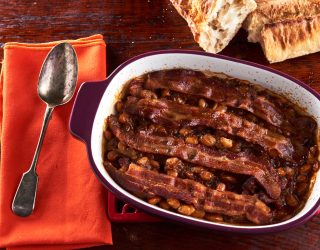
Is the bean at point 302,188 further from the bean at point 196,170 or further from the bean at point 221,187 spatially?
the bean at point 196,170

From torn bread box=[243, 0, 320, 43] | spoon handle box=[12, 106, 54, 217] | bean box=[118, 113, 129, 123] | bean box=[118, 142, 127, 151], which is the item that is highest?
torn bread box=[243, 0, 320, 43]

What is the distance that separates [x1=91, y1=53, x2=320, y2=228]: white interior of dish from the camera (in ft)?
8.21

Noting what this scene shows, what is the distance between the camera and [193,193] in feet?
7.82

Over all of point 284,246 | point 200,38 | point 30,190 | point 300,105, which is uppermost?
point 200,38

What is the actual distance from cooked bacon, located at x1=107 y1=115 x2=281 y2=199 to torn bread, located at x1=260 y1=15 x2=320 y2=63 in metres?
0.67

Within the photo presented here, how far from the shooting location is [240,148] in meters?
2.54

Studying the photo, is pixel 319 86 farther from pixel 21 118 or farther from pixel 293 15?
pixel 21 118

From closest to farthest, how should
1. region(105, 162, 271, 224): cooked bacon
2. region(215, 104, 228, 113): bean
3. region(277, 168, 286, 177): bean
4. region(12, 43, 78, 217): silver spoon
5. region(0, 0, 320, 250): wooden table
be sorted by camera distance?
region(105, 162, 271, 224): cooked bacon → region(277, 168, 286, 177): bean → region(215, 104, 228, 113): bean → region(12, 43, 78, 217): silver spoon → region(0, 0, 320, 250): wooden table

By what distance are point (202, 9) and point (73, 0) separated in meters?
0.90

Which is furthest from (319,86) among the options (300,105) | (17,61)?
(17,61)

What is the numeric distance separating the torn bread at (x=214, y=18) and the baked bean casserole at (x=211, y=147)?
247mm

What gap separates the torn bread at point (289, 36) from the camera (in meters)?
2.76

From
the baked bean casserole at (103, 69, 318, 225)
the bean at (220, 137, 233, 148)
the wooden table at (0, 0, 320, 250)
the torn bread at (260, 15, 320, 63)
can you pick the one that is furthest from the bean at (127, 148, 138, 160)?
the torn bread at (260, 15, 320, 63)

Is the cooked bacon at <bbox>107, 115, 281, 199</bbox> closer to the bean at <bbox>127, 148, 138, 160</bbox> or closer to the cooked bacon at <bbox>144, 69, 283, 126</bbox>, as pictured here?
the bean at <bbox>127, 148, 138, 160</bbox>
